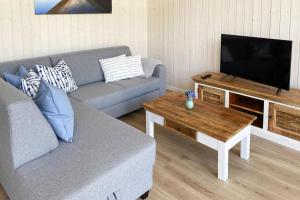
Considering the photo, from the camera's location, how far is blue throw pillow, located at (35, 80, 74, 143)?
1.90 metres

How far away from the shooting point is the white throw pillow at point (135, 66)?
12.3ft

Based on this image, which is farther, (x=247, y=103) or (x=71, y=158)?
(x=247, y=103)

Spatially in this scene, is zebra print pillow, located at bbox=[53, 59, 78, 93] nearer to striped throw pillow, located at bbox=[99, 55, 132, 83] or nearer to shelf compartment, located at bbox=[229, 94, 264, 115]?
striped throw pillow, located at bbox=[99, 55, 132, 83]

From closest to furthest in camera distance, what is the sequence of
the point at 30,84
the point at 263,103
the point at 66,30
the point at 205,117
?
the point at 205,117, the point at 30,84, the point at 263,103, the point at 66,30

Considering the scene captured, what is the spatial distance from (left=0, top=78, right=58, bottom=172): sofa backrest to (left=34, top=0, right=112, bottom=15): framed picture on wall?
72.8 inches

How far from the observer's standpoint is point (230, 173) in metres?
2.40

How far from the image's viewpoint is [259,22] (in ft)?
10.6

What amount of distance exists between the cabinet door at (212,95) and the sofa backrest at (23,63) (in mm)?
1889

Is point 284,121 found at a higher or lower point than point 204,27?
lower

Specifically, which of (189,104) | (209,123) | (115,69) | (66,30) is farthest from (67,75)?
(209,123)

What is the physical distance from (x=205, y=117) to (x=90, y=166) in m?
1.21

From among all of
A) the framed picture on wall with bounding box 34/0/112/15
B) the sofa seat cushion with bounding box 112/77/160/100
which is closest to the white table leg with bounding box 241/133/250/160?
the sofa seat cushion with bounding box 112/77/160/100

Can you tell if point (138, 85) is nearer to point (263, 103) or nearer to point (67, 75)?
point (67, 75)

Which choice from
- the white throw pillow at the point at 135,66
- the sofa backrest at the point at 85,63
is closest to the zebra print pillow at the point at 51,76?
the sofa backrest at the point at 85,63
